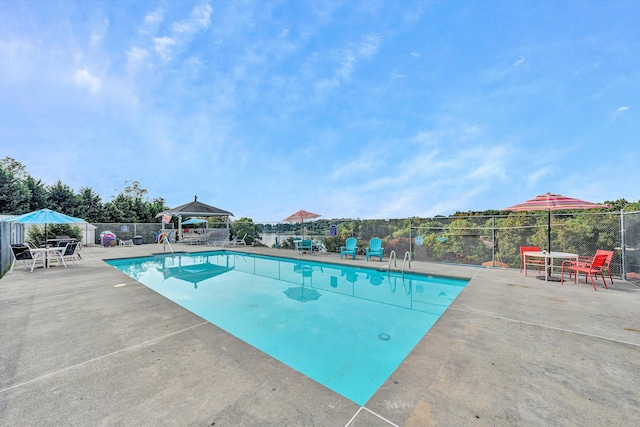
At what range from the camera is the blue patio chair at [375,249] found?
9.33 metres

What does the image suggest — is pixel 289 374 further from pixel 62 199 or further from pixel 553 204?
pixel 62 199

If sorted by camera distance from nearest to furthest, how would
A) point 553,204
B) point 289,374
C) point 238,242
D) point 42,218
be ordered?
point 289,374
point 553,204
point 42,218
point 238,242

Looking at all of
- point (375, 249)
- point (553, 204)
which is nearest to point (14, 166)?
point (375, 249)

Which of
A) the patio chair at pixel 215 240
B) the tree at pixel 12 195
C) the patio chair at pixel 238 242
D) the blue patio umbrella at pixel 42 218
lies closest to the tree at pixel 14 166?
the tree at pixel 12 195

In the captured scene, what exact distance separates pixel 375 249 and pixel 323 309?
5.07 metres

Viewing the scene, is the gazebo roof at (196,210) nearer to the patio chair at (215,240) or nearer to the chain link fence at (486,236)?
the patio chair at (215,240)

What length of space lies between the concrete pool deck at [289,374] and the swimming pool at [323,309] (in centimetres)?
74

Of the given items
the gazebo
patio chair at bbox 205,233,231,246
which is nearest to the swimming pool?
the gazebo

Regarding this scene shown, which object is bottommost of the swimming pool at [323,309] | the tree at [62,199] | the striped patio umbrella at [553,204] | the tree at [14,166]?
the swimming pool at [323,309]

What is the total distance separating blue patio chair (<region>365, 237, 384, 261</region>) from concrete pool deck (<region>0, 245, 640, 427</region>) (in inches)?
211

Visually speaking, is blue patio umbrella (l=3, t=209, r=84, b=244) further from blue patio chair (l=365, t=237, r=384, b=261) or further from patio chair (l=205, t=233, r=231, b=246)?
blue patio chair (l=365, t=237, r=384, b=261)

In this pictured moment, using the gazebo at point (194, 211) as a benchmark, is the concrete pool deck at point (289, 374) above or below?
below

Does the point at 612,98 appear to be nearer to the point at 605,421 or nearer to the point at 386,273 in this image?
the point at 386,273

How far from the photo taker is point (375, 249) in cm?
966
